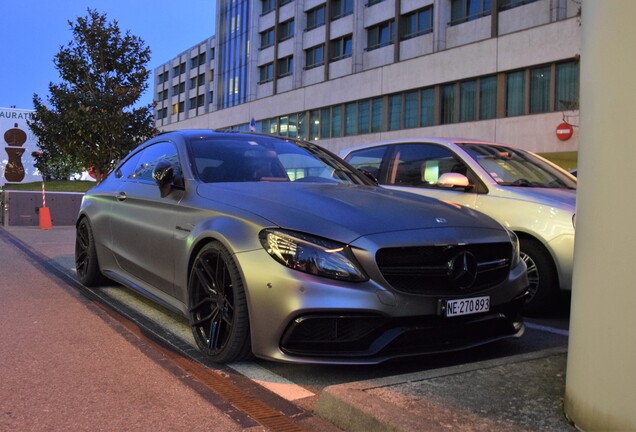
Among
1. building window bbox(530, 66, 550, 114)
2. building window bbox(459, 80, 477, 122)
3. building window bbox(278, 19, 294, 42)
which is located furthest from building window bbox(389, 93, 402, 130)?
building window bbox(278, 19, 294, 42)

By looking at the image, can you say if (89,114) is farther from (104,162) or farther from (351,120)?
(351,120)

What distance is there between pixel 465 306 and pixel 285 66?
39.7 metres

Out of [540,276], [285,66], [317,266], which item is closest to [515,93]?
[540,276]

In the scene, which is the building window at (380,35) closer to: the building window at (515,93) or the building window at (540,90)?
the building window at (515,93)

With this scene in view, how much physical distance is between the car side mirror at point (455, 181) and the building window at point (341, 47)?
3083cm

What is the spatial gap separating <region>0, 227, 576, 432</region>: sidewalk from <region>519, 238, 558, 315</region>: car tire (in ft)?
4.57

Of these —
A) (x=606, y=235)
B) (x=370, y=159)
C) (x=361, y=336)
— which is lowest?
(x=361, y=336)

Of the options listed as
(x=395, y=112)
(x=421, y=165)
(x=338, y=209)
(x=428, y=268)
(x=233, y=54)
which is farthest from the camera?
(x=233, y=54)

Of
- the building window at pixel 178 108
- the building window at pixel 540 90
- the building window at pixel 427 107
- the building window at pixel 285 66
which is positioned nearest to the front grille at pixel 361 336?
the building window at pixel 540 90

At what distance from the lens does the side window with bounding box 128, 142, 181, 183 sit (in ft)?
15.4

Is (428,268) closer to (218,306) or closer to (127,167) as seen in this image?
(218,306)

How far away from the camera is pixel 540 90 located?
23.1m

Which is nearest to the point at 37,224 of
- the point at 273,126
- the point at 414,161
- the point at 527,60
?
the point at 414,161

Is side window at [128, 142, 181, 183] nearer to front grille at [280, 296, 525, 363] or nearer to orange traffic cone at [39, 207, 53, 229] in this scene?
front grille at [280, 296, 525, 363]
